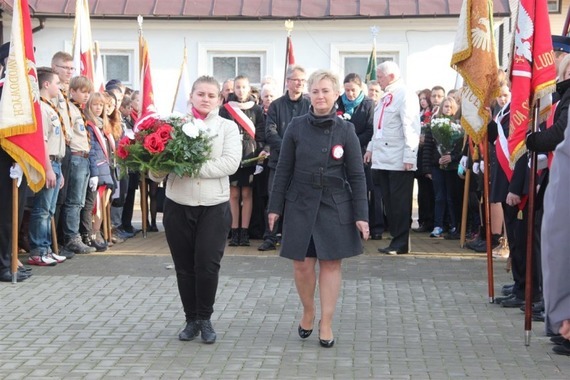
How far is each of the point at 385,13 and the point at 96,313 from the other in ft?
51.5

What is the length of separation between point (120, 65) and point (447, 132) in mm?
11347

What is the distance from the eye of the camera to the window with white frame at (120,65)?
79.2 ft

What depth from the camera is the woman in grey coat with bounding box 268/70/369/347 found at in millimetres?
7852

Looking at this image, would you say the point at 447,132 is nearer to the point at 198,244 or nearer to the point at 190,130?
the point at 198,244

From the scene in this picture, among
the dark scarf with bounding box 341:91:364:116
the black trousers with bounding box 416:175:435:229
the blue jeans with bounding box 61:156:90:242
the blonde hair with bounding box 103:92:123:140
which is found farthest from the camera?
the black trousers with bounding box 416:175:435:229

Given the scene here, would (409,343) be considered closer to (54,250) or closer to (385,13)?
(54,250)

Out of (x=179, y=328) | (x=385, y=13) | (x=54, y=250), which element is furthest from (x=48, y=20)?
(x=179, y=328)

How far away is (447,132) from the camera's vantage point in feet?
48.4

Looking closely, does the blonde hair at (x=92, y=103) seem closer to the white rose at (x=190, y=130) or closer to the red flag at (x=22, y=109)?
the red flag at (x=22, y=109)

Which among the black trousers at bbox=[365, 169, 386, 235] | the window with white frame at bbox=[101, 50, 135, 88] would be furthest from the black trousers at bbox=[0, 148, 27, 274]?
the window with white frame at bbox=[101, 50, 135, 88]

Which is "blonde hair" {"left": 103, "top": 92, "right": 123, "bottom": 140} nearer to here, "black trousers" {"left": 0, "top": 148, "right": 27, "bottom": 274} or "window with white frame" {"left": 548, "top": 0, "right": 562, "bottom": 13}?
"black trousers" {"left": 0, "top": 148, "right": 27, "bottom": 274}

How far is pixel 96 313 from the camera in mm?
9133

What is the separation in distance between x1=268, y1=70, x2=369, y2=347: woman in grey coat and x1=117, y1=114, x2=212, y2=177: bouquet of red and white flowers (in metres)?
0.65

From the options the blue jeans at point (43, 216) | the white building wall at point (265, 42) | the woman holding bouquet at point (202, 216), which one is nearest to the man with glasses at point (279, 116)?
the blue jeans at point (43, 216)
